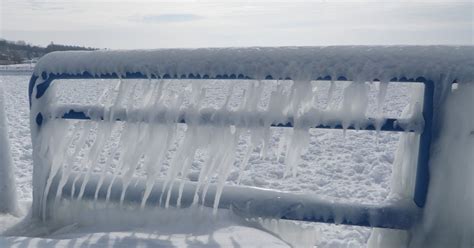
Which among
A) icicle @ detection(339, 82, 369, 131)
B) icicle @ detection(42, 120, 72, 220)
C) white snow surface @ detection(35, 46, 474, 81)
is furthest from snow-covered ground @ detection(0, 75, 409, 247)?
icicle @ detection(42, 120, 72, 220)

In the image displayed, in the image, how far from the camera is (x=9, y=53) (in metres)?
38.3

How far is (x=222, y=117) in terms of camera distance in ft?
8.91

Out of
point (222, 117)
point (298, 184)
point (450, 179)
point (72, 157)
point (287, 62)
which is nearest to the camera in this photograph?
point (450, 179)

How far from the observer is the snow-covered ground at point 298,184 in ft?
8.57

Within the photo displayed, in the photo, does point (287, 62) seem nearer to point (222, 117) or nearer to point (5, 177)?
point (222, 117)

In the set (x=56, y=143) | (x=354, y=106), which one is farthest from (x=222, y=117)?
(x=56, y=143)

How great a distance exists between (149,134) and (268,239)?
3.06 feet

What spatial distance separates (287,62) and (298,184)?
253 cm

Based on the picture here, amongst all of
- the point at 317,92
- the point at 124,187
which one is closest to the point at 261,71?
the point at 317,92

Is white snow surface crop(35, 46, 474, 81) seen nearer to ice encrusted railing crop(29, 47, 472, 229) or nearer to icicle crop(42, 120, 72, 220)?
ice encrusted railing crop(29, 47, 472, 229)

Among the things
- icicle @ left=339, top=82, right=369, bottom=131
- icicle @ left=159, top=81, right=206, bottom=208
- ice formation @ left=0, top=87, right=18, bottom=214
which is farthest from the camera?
ice formation @ left=0, top=87, right=18, bottom=214

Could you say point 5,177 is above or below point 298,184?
above

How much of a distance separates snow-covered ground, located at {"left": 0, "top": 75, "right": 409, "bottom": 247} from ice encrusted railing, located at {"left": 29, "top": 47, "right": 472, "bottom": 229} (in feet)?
0.56

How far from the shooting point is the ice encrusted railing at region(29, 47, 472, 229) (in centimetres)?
243
